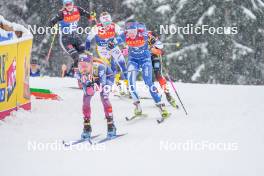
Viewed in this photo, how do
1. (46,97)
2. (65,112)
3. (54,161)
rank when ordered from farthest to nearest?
(46,97) < (65,112) < (54,161)

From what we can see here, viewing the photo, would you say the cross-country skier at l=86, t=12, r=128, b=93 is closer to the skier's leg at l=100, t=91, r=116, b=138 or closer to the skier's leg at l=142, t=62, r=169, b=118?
the skier's leg at l=142, t=62, r=169, b=118

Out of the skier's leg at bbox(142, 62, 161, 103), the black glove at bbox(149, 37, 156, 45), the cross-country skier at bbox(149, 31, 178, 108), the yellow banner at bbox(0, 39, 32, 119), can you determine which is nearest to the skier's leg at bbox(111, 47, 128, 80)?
the cross-country skier at bbox(149, 31, 178, 108)

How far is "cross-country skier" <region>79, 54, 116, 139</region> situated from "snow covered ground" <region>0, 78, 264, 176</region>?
1.19 ft

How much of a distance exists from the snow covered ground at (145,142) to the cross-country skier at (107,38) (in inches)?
42.1

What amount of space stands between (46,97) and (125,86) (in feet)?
7.38

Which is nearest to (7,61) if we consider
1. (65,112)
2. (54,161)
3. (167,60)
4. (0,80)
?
(0,80)

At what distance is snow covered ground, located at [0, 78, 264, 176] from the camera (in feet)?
26.9

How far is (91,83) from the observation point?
31.9 ft

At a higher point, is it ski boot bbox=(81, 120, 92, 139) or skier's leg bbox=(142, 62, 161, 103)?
skier's leg bbox=(142, 62, 161, 103)

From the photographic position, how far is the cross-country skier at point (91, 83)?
31.8ft

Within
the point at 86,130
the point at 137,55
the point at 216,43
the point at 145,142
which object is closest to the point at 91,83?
the point at 86,130

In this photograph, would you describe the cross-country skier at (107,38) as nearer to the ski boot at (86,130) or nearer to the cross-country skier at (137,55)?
the cross-country skier at (137,55)

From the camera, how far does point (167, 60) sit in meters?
28.0

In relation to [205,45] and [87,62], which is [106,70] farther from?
[205,45]
